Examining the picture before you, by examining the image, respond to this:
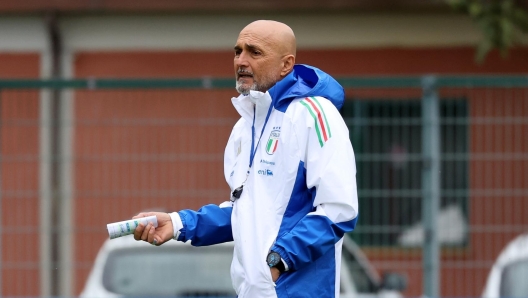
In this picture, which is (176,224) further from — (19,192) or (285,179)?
(19,192)

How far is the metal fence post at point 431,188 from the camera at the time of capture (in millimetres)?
7102

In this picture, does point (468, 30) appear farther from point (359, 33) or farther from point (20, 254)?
point (20, 254)

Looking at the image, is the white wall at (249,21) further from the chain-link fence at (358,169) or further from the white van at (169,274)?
the white van at (169,274)

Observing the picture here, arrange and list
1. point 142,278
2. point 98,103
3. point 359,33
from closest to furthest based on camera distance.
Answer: point 142,278
point 98,103
point 359,33

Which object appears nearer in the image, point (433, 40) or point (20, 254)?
point (20, 254)

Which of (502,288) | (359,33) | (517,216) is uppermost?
(359,33)

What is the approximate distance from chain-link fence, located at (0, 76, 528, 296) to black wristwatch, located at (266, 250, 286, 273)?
130 inches

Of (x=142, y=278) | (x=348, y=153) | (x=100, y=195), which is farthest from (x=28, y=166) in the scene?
(x=348, y=153)

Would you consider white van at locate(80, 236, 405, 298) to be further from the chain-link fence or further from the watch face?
the watch face

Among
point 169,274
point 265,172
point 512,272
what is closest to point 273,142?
point 265,172

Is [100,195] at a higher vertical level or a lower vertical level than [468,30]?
lower

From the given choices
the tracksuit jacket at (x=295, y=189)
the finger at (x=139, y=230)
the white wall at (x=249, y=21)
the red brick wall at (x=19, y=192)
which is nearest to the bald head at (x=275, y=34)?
the tracksuit jacket at (x=295, y=189)

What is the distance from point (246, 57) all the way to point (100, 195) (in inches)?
135

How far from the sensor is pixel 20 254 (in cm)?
740
